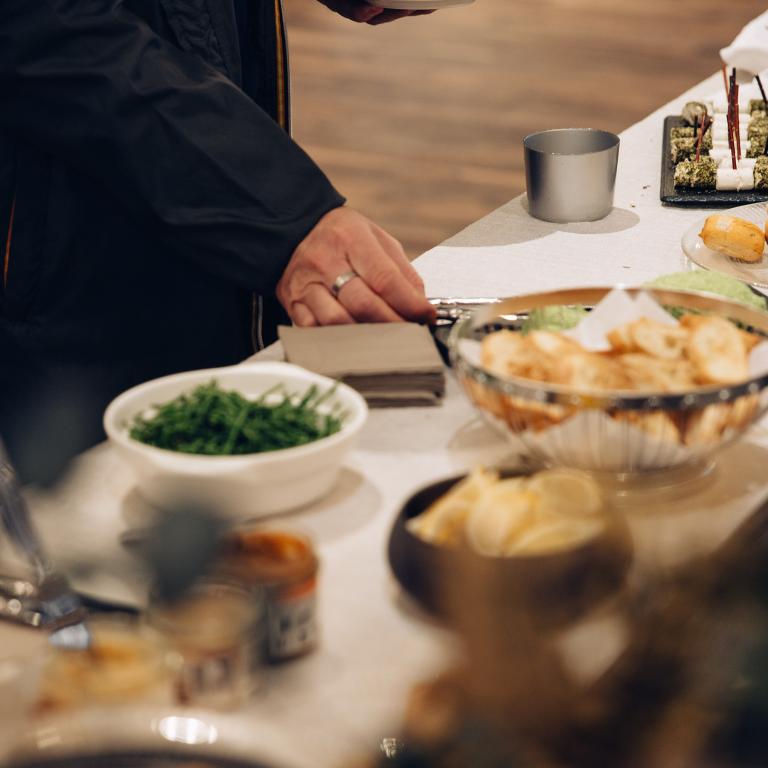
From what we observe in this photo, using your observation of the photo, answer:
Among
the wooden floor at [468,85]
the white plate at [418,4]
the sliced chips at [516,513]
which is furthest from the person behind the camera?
the wooden floor at [468,85]

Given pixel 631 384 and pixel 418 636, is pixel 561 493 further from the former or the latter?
pixel 631 384

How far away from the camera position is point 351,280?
1297mm

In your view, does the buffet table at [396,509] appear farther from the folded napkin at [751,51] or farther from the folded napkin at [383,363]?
the folded napkin at [751,51]

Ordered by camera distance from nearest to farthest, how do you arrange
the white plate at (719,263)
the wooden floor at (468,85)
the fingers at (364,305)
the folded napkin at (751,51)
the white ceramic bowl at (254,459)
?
the white ceramic bowl at (254,459), the fingers at (364,305), the white plate at (719,263), the folded napkin at (751,51), the wooden floor at (468,85)

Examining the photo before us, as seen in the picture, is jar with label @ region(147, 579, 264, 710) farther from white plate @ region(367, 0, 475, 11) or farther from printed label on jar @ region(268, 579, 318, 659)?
white plate @ region(367, 0, 475, 11)

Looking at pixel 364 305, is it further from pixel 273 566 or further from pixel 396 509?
pixel 273 566

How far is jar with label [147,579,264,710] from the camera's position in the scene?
35 cm

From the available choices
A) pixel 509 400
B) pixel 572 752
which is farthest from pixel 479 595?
pixel 509 400

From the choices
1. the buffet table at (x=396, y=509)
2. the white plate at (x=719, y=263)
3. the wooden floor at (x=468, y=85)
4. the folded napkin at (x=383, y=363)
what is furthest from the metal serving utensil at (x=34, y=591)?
the wooden floor at (x=468, y=85)

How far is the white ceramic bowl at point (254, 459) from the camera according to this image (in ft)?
2.85

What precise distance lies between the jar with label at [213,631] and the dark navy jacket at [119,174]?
101 cm

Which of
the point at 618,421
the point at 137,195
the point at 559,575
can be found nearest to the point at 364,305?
the point at 137,195

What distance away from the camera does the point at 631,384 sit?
35.9 inches

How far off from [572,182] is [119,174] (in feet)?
2.38
